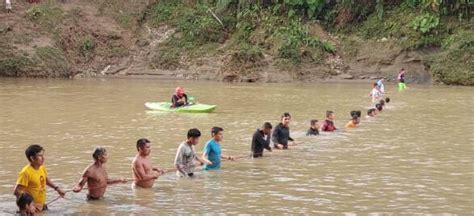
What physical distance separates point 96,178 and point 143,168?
1001 mm

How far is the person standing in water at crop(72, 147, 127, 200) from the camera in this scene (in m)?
10.0

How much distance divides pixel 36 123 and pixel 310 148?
27.9 feet

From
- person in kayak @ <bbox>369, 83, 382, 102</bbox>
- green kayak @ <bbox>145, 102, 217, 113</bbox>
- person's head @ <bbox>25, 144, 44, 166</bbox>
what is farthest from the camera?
person in kayak @ <bbox>369, 83, 382, 102</bbox>

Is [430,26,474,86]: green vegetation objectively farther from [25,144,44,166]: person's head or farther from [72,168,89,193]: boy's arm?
[25,144,44,166]: person's head

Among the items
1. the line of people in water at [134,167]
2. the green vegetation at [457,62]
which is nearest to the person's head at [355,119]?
the line of people in water at [134,167]

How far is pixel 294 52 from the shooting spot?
1642 inches

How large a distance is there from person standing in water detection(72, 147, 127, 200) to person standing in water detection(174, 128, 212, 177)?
1728mm

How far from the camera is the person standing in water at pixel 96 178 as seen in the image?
32.8ft

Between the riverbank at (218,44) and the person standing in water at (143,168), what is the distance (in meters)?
29.6

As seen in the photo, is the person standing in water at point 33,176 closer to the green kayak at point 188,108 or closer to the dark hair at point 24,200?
the dark hair at point 24,200

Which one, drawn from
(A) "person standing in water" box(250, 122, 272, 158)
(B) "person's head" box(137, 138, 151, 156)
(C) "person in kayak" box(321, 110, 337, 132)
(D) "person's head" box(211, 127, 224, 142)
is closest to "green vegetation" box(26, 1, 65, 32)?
(C) "person in kayak" box(321, 110, 337, 132)

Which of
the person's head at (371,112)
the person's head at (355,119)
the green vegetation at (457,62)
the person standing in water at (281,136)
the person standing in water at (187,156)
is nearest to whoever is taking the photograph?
the person standing in water at (187,156)

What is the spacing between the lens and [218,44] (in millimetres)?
45312

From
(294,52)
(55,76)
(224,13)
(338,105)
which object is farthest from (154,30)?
(338,105)
